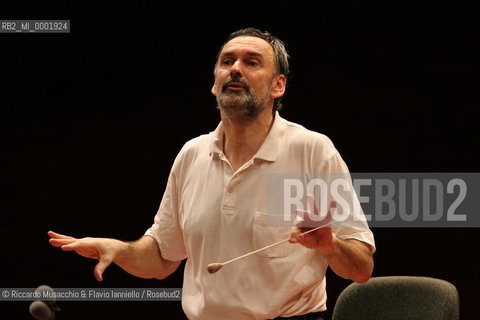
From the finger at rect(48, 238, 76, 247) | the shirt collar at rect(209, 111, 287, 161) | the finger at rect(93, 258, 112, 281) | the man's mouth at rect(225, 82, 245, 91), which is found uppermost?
the man's mouth at rect(225, 82, 245, 91)

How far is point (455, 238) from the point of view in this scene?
3.36 m

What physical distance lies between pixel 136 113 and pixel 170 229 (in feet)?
4.04

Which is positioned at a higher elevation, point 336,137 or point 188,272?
point 336,137

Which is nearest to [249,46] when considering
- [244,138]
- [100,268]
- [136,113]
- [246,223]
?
[244,138]

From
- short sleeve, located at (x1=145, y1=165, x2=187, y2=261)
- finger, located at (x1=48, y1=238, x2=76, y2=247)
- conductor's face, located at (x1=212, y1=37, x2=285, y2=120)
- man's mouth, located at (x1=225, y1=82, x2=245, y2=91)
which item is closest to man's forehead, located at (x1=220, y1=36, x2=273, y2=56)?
conductor's face, located at (x1=212, y1=37, x2=285, y2=120)

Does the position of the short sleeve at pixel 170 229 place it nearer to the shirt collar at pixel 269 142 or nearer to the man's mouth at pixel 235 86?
the shirt collar at pixel 269 142

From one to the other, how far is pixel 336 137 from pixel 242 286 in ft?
Result: 4.75

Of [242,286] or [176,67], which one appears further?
[176,67]

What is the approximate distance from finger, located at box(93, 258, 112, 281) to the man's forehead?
804 millimetres

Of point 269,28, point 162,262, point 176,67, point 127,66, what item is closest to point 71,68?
point 127,66

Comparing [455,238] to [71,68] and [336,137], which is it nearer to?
[336,137]

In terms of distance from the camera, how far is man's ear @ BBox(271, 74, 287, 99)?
2.46 metres

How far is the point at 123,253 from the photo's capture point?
7.75ft

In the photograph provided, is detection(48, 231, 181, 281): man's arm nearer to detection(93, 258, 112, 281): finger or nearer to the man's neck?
detection(93, 258, 112, 281): finger
